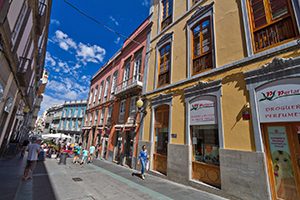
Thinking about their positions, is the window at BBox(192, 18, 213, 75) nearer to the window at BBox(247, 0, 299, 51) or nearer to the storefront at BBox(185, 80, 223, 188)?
the storefront at BBox(185, 80, 223, 188)

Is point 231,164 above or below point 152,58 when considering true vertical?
below

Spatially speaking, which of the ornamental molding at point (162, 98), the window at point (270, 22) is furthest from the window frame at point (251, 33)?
the ornamental molding at point (162, 98)

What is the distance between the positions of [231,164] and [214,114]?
197 centimetres

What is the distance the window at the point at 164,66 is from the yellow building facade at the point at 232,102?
17 centimetres

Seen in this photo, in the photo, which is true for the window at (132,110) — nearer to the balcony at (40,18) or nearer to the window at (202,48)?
the window at (202,48)

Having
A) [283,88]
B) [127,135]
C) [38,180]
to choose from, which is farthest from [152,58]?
[38,180]

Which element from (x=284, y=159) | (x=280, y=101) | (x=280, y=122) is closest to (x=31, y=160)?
(x=284, y=159)

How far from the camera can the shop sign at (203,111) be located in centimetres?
620

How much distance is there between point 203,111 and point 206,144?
1.44 meters

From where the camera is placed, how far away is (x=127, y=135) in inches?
478

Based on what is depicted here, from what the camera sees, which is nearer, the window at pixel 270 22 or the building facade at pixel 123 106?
the window at pixel 270 22

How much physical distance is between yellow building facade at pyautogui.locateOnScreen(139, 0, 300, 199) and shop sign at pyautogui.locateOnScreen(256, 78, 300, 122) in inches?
0.8

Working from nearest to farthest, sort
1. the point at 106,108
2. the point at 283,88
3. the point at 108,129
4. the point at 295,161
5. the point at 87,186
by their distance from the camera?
the point at 295,161 < the point at 283,88 < the point at 87,186 < the point at 108,129 < the point at 106,108

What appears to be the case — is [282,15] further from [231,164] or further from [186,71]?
[231,164]
